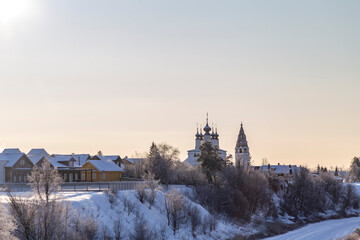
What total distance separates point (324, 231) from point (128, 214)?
31298 mm

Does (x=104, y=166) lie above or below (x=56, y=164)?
below

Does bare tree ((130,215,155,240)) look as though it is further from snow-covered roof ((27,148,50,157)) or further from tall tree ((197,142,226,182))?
snow-covered roof ((27,148,50,157))

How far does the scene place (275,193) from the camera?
3762 inches

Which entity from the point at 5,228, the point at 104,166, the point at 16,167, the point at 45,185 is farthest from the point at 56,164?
the point at 5,228

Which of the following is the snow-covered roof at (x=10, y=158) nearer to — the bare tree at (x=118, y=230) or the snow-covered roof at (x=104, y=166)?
the snow-covered roof at (x=104, y=166)

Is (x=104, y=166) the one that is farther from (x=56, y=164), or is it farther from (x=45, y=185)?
(x=45, y=185)

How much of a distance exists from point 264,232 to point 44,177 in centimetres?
3439

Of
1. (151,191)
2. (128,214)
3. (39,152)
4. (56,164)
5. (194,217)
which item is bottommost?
(194,217)

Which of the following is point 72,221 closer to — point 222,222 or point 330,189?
point 222,222

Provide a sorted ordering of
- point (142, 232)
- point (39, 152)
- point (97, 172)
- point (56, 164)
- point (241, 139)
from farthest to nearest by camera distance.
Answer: point (241, 139) < point (39, 152) < point (56, 164) < point (97, 172) < point (142, 232)

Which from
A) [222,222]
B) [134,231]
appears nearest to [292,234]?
[222,222]

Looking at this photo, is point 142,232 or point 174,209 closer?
point 142,232

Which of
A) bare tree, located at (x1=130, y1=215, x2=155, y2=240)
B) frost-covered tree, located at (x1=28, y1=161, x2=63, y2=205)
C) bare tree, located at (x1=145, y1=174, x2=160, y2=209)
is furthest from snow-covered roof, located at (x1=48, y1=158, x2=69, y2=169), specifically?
frost-covered tree, located at (x1=28, y1=161, x2=63, y2=205)

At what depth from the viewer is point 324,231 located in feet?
232
